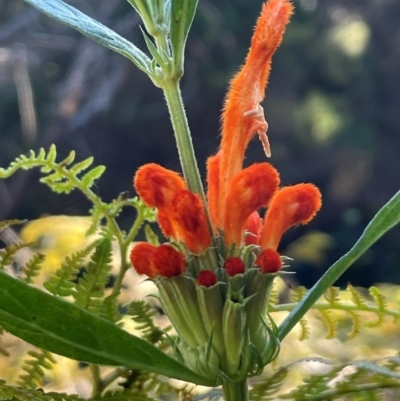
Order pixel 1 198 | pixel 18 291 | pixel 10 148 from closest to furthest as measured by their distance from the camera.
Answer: pixel 18 291 < pixel 1 198 < pixel 10 148

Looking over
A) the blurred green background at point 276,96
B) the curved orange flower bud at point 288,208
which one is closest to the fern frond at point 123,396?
the curved orange flower bud at point 288,208

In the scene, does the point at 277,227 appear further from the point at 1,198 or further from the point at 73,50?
the point at 73,50

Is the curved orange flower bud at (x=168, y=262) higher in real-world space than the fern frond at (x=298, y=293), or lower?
lower

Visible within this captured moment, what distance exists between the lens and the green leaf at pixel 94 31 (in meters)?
0.30

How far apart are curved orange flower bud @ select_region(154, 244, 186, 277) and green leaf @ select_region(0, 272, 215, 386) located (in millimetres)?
39

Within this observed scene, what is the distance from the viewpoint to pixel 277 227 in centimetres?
31

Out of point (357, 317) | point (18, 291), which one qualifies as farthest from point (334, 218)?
point (18, 291)

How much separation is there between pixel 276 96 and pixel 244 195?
1.26 m

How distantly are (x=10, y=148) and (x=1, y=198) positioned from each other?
18cm

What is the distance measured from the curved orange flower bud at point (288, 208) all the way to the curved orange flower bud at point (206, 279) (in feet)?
0.17

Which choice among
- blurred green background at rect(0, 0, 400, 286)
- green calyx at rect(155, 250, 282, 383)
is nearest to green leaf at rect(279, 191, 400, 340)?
green calyx at rect(155, 250, 282, 383)

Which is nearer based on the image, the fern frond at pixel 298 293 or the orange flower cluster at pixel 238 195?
the orange flower cluster at pixel 238 195

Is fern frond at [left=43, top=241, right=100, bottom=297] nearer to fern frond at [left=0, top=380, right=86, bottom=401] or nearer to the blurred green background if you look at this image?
fern frond at [left=0, top=380, right=86, bottom=401]

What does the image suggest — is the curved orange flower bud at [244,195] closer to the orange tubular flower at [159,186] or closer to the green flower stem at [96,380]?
the orange tubular flower at [159,186]
